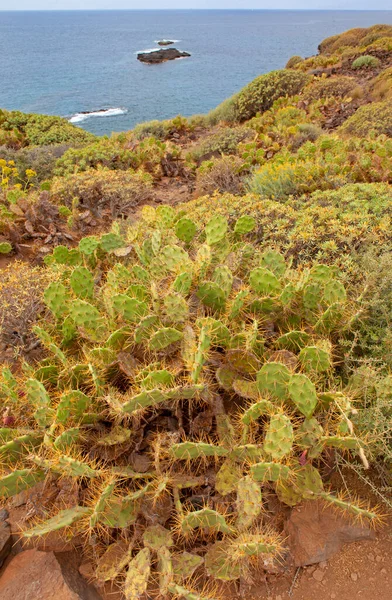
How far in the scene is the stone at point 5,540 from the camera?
2275 mm

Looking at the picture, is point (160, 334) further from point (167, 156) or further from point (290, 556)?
point (167, 156)

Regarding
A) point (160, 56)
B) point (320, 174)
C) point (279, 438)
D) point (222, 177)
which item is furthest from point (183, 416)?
point (160, 56)

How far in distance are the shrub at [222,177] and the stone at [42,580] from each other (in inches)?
216

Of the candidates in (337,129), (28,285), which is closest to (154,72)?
(337,129)

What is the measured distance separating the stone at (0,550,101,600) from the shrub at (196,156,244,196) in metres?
5.50

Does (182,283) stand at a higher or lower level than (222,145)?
higher

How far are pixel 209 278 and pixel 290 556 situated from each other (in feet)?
6.34

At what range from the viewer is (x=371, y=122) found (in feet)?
30.3

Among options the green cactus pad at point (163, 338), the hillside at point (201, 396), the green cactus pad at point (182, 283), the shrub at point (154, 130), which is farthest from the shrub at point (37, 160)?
the green cactus pad at point (163, 338)

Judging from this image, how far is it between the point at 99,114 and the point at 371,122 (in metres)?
23.3

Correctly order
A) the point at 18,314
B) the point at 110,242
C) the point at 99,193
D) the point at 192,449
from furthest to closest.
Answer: the point at 99,193 < the point at 110,242 < the point at 18,314 < the point at 192,449

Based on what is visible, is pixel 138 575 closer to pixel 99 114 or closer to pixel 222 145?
pixel 222 145

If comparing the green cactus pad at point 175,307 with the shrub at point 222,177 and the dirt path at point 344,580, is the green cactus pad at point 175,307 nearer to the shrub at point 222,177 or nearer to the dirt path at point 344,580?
the dirt path at point 344,580

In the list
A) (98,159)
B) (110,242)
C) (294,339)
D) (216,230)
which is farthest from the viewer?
(98,159)
